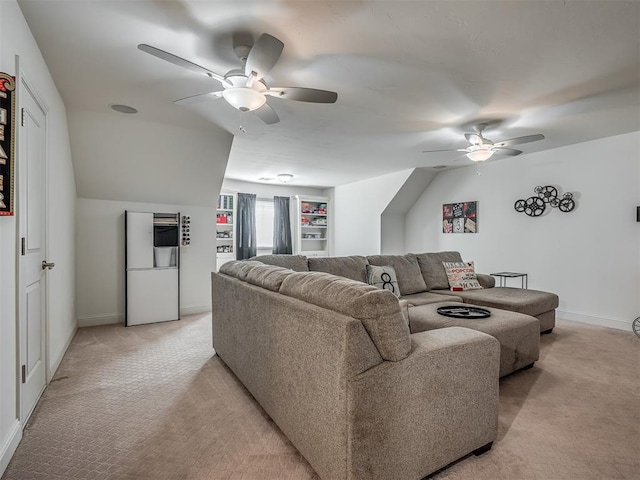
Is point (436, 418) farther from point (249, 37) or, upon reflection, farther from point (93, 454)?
point (249, 37)

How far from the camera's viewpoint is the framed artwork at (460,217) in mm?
5711

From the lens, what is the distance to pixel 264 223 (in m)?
7.47

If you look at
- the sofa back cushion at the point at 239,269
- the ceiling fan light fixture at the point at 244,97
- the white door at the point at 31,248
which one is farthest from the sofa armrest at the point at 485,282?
the white door at the point at 31,248

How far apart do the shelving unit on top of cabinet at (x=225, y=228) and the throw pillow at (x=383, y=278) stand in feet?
12.5

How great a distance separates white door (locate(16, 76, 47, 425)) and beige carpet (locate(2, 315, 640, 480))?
256 mm

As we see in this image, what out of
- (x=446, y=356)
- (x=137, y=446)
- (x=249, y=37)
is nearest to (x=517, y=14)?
(x=249, y=37)

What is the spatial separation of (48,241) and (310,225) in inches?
220

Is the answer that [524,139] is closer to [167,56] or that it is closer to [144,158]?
[167,56]

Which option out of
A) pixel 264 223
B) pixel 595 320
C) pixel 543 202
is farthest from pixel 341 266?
pixel 264 223

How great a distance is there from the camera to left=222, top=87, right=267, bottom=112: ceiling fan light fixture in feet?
7.19

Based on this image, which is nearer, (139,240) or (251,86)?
(251,86)

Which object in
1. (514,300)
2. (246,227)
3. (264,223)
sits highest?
(264,223)

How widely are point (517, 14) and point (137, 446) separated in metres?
3.10

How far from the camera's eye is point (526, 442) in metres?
1.86
